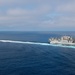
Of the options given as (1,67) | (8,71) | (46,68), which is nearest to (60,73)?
(46,68)

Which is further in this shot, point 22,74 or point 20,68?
point 20,68

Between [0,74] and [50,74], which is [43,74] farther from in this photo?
[0,74]

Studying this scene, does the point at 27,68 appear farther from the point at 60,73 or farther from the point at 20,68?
the point at 60,73

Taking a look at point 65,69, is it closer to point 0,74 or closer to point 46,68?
point 46,68

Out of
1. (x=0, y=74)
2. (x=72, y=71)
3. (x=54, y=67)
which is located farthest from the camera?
(x=54, y=67)

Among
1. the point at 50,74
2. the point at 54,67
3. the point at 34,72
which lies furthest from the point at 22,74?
the point at 54,67

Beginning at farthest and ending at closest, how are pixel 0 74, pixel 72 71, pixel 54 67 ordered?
pixel 54 67, pixel 72 71, pixel 0 74

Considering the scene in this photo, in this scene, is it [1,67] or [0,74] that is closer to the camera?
[0,74]
